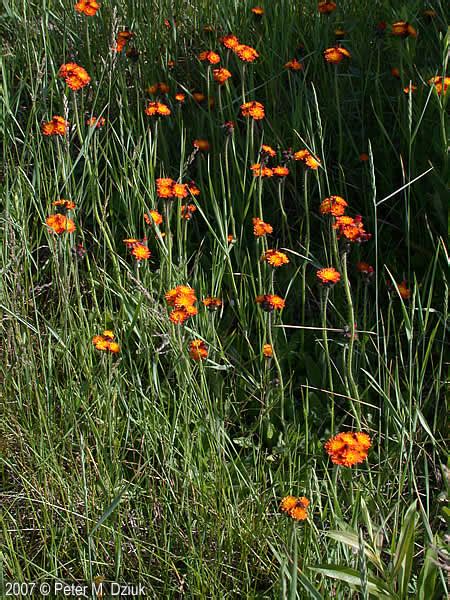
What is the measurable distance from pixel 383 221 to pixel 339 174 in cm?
26

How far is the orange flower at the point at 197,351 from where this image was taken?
179cm

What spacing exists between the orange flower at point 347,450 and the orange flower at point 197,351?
1.22 feet

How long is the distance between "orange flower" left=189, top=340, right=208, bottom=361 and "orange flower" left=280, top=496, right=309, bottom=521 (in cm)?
42

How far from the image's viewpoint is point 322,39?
112 inches

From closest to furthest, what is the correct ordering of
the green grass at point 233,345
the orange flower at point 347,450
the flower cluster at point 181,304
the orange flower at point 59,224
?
the orange flower at point 347,450
the green grass at point 233,345
the flower cluster at point 181,304
the orange flower at point 59,224

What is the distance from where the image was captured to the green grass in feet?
5.33

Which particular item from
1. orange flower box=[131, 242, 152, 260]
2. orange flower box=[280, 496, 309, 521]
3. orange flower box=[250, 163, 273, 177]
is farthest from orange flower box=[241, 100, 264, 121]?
orange flower box=[280, 496, 309, 521]

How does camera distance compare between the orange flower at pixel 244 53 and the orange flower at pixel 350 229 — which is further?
the orange flower at pixel 244 53

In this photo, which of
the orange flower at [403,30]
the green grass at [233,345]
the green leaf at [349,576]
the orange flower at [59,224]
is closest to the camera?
the green leaf at [349,576]

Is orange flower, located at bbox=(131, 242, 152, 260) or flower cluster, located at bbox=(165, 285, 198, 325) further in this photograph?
orange flower, located at bbox=(131, 242, 152, 260)

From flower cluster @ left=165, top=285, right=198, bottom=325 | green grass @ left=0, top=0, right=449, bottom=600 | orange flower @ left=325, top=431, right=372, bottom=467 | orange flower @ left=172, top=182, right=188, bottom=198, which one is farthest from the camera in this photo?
orange flower @ left=172, top=182, right=188, bottom=198

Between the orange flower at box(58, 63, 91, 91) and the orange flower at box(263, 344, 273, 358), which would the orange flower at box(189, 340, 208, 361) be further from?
the orange flower at box(58, 63, 91, 91)

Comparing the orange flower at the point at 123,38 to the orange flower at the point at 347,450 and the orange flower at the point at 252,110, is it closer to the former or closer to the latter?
the orange flower at the point at 252,110

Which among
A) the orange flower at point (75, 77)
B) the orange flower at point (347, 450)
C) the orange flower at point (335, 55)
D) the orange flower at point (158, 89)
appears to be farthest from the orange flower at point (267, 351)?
the orange flower at point (158, 89)
